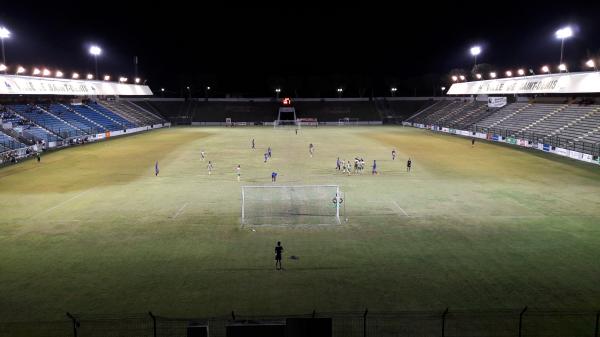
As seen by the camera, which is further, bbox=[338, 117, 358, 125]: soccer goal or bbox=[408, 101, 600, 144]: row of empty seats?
bbox=[338, 117, 358, 125]: soccer goal

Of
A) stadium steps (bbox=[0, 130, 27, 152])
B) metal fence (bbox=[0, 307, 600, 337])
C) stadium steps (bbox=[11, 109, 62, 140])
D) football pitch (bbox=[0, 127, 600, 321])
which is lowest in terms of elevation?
metal fence (bbox=[0, 307, 600, 337])

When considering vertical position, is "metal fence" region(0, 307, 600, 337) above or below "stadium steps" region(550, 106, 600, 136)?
below

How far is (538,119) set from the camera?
6731 centimetres

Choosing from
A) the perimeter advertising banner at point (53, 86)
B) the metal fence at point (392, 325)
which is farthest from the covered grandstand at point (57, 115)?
the metal fence at point (392, 325)

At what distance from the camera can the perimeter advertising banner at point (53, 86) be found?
5594cm

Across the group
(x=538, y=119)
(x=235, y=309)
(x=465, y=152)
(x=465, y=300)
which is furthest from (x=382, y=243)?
(x=538, y=119)

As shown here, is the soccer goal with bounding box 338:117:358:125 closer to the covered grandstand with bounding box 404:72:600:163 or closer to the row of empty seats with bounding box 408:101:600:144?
the row of empty seats with bounding box 408:101:600:144

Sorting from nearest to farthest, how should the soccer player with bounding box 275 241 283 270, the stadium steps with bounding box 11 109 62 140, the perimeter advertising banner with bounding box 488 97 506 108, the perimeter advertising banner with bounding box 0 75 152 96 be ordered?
the soccer player with bounding box 275 241 283 270, the perimeter advertising banner with bounding box 0 75 152 96, the stadium steps with bounding box 11 109 62 140, the perimeter advertising banner with bounding box 488 97 506 108

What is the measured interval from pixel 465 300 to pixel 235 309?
7850mm

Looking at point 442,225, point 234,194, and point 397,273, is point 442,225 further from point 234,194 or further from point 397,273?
point 234,194

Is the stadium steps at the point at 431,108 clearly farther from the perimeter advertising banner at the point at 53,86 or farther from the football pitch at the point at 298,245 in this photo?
the football pitch at the point at 298,245

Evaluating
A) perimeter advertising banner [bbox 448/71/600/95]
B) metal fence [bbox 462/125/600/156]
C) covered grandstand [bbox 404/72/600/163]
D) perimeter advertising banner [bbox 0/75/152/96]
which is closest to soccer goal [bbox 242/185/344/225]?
metal fence [bbox 462/125/600/156]

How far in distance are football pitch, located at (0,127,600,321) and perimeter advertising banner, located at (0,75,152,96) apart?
22299 millimetres

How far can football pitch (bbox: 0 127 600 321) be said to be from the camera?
48.2 feet
